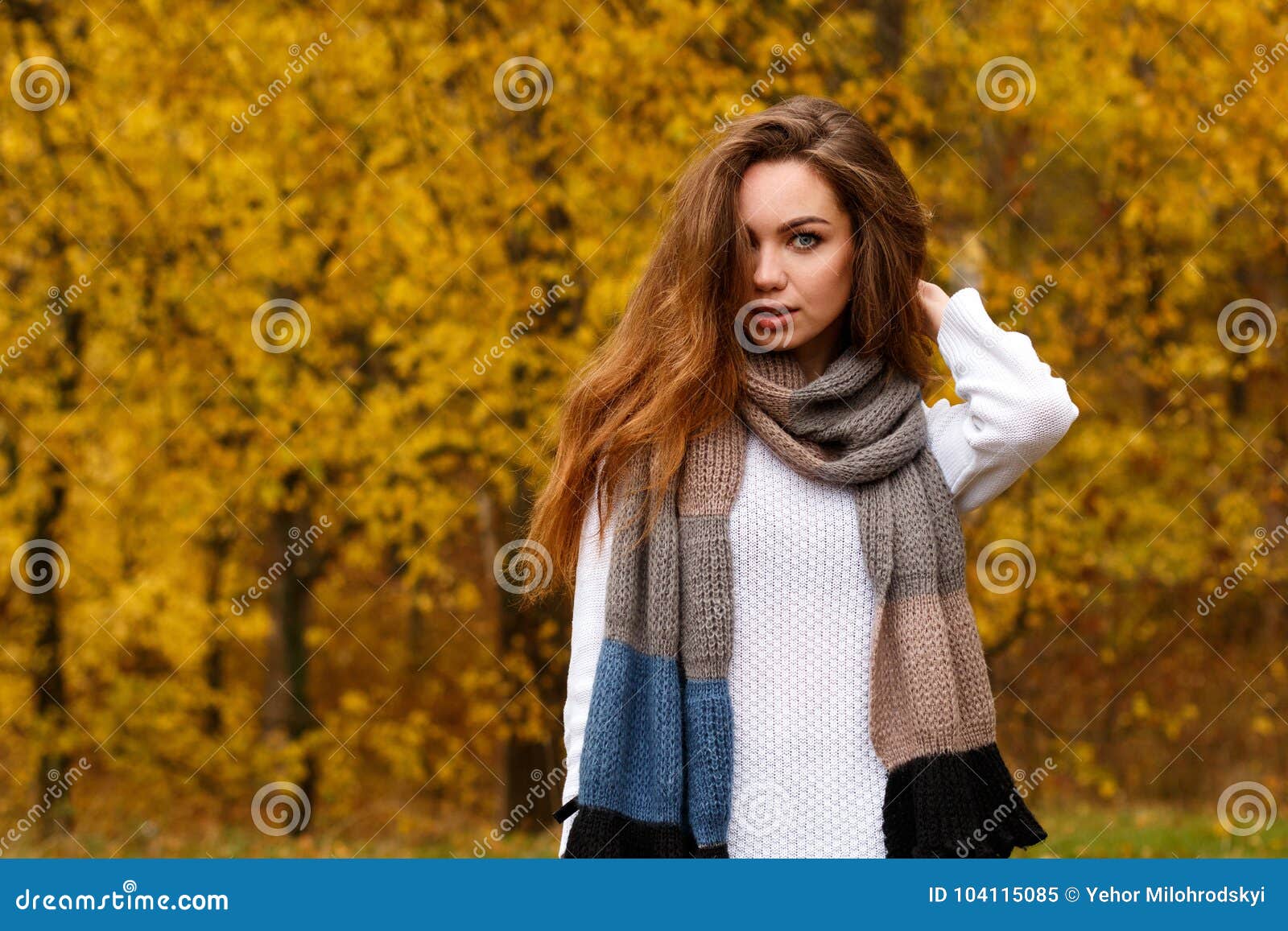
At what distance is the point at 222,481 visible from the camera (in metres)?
7.82

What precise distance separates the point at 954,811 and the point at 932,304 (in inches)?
34.3

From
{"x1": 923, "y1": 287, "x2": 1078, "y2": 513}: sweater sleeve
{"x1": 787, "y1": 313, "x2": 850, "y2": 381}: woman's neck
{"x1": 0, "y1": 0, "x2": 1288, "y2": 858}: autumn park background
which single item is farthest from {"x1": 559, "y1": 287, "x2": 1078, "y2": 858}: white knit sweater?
{"x1": 0, "y1": 0, "x2": 1288, "y2": 858}: autumn park background

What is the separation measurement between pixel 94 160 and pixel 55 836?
11.3 feet

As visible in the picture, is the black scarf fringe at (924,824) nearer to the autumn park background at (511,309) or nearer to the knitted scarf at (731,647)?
the knitted scarf at (731,647)

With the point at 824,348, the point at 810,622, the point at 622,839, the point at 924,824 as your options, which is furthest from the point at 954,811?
the point at 824,348

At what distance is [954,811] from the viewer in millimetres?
2098

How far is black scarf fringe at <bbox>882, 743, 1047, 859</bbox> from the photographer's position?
209cm

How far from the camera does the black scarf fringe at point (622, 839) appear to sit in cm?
209

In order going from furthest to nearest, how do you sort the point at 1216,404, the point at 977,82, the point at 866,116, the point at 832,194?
the point at 1216,404 < the point at 977,82 < the point at 866,116 < the point at 832,194

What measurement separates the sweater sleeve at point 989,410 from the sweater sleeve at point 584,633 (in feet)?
1.95

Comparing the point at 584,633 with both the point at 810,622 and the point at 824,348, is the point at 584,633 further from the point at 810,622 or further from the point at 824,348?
the point at 824,348

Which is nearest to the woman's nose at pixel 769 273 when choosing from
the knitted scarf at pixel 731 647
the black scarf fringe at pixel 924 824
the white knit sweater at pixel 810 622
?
the knitted scarf at pixel 731 647

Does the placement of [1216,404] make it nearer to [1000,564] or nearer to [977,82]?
[1000,564]

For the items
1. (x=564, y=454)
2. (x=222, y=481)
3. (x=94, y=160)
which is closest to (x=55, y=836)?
(x=222, y=481)
